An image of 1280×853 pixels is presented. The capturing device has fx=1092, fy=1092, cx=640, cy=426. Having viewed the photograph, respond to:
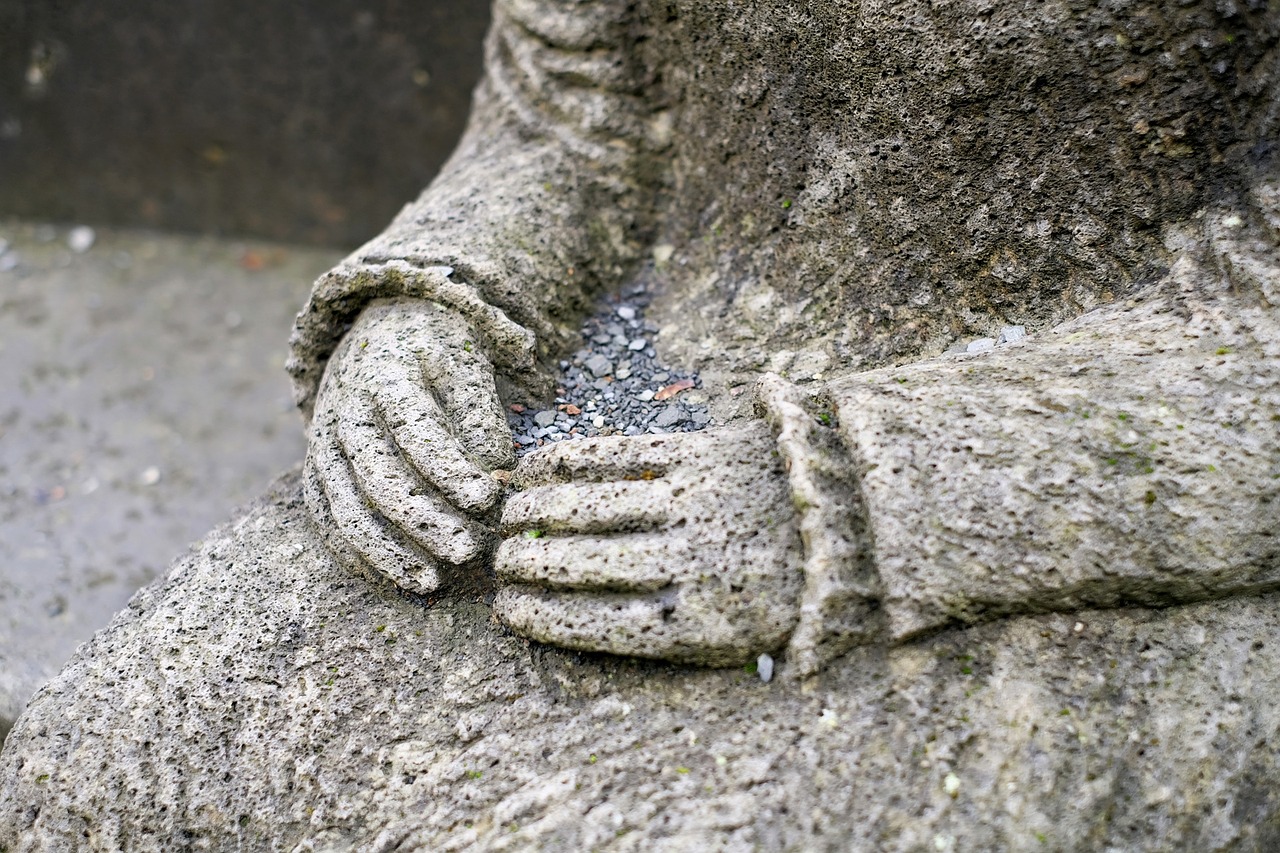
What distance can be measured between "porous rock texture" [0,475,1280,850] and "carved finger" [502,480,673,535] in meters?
0.19

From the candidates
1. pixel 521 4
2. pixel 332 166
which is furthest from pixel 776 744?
pixel 332 166

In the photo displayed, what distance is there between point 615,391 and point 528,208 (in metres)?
0.35

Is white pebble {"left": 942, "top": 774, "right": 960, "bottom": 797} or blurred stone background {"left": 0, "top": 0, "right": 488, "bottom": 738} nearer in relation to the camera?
white pebble {"left": 942, "top": 774, "right": 960, "bottom": 797}

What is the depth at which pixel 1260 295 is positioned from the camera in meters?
1.31

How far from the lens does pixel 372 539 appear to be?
1.47 metres

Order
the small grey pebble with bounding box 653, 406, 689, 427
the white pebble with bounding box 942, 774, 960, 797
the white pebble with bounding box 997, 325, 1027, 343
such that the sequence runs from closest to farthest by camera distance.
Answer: the white pebble with bounding box 942, 774, 960, 797
the white pebble with bounding box 997, 325, 1027, 343
the small grey pebble with bounding box 653, 406, 689, 427

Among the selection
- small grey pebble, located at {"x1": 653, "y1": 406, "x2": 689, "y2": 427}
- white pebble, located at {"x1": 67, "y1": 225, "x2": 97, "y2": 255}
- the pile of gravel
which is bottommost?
small grey pebble, located at {"x1": 653, "y1": 406, "x2": 689, "y2": 427}

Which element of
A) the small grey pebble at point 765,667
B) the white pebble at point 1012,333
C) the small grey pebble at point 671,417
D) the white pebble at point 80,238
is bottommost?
the small grey pebble at point 765,667

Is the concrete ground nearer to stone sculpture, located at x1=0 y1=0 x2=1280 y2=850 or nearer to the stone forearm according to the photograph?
stone sculpture, located at x1=0 y1=0 x2=1280 y2=850

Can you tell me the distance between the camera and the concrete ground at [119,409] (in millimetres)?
2406

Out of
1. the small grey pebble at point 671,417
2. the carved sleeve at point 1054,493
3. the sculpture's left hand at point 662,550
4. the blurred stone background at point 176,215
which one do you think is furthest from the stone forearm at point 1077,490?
the blurred stone background at point 176,215

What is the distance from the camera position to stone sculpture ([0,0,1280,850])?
121 centimetres

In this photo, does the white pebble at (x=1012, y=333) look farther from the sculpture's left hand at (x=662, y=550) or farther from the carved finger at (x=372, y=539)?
the carved finger at (x=372, y=539)

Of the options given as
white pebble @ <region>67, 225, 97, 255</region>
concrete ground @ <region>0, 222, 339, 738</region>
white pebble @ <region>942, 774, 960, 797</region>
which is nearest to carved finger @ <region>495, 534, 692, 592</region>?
white pebble @ <region>942, 774, 960, 797</region>
